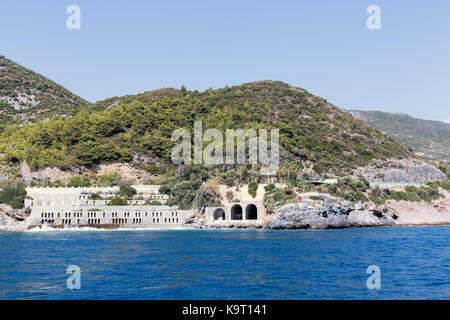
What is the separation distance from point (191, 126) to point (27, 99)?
71900 millimetres

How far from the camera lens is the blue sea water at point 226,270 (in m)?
27.7

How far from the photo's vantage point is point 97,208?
91062 mm

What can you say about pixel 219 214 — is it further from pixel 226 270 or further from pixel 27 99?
pixel 27 99

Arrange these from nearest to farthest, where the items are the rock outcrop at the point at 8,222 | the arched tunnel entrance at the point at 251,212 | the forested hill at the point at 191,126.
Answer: the rock outcrop at the point at 8,222 → the arched tunnel entrance at the point at 251,212 → the forested hill at the point at 191,126

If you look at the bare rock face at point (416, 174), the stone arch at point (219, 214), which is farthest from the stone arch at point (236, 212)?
the bare rock face at point (416, 174)

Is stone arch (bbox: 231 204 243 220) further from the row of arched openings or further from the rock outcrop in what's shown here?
the rock outcrop

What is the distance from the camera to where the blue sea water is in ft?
90.9

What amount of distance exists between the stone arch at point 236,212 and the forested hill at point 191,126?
20.6 metres

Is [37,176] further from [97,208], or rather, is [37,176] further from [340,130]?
[340,130]

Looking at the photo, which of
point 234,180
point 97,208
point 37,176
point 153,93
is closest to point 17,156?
point 37,176

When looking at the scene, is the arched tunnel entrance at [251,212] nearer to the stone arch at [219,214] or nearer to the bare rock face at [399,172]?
the stone arch at [219,214]

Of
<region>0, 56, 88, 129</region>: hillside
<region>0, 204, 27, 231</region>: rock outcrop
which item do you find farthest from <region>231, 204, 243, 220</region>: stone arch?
<region>0, 56, 88, 129</region>: hillside

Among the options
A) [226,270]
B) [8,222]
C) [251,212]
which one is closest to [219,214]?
[251,212]

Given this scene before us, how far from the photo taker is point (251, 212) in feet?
325
